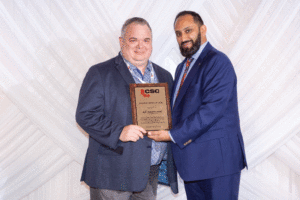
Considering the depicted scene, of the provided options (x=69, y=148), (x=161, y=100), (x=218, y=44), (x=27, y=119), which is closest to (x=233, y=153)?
(x=161, y=100)

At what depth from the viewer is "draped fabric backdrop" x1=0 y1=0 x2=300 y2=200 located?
257 cm

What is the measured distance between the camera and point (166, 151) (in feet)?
7.18

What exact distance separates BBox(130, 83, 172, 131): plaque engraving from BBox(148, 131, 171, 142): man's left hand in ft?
0.12

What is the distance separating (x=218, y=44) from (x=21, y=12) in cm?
200

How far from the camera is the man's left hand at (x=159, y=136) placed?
187 cm

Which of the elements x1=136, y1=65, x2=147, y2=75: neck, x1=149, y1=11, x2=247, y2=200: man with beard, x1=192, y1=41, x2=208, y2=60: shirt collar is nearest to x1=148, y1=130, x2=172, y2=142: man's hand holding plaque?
x1=149, y1=11, x2=247, y2=200: man with beard

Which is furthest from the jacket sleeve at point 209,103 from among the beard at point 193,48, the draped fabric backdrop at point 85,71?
the draped fabric backdrop at point 85,71

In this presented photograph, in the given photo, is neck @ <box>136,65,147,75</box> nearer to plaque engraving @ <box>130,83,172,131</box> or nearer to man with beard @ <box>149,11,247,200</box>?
plaque engraving @ <box>130,83,172,131</box>

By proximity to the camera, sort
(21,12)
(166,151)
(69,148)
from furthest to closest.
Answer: (69,148), (21,12), (166,151)

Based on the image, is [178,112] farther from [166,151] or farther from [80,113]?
[80,113]

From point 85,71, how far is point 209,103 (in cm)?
143

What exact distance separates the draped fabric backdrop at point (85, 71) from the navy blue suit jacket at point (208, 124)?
93cm

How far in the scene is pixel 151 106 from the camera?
1.94 m

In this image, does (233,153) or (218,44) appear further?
(218,44)
